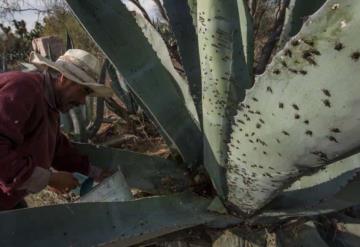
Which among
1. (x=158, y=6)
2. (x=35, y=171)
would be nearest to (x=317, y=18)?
(x=35, y=171)

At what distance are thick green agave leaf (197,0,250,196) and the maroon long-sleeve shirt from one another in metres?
0.71

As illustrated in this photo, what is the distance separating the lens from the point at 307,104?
3.29ft

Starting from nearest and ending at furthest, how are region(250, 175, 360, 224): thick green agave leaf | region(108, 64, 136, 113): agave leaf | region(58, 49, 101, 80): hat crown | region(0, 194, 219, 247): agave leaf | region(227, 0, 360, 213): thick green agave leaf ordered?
region(227, 0, 360, 213): thick green agave leaf, region(0, 194, 219, 247): agave leaf, region(250, 175, 360, 224): thick green agave leaf, region(58, 49, 101, 80): hat crown, region(108, 64, 136, 113): agave leaf

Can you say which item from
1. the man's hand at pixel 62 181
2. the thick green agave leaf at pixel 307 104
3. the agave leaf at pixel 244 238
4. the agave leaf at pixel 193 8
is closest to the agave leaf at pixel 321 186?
the agave leaf at pixel 244 238

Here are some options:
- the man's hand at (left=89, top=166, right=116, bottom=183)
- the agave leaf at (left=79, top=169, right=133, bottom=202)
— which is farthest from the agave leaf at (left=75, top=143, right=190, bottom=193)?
the agave leaf at (left=79, top=169, right=133, bottom=202)

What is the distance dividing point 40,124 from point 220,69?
873mm

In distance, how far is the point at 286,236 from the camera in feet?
5.91

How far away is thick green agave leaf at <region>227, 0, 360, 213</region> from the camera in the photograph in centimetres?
88

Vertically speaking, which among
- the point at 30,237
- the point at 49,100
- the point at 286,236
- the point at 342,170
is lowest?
the point at 286,236

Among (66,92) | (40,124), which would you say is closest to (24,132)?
(40,124)

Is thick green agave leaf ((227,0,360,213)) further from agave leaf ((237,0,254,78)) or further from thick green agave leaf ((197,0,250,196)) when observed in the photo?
agave leaf ((237,0,254,78))

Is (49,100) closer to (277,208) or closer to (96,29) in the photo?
(96,29)

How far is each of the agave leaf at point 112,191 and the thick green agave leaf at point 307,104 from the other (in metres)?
0.50

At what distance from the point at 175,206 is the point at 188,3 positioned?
0.76m
